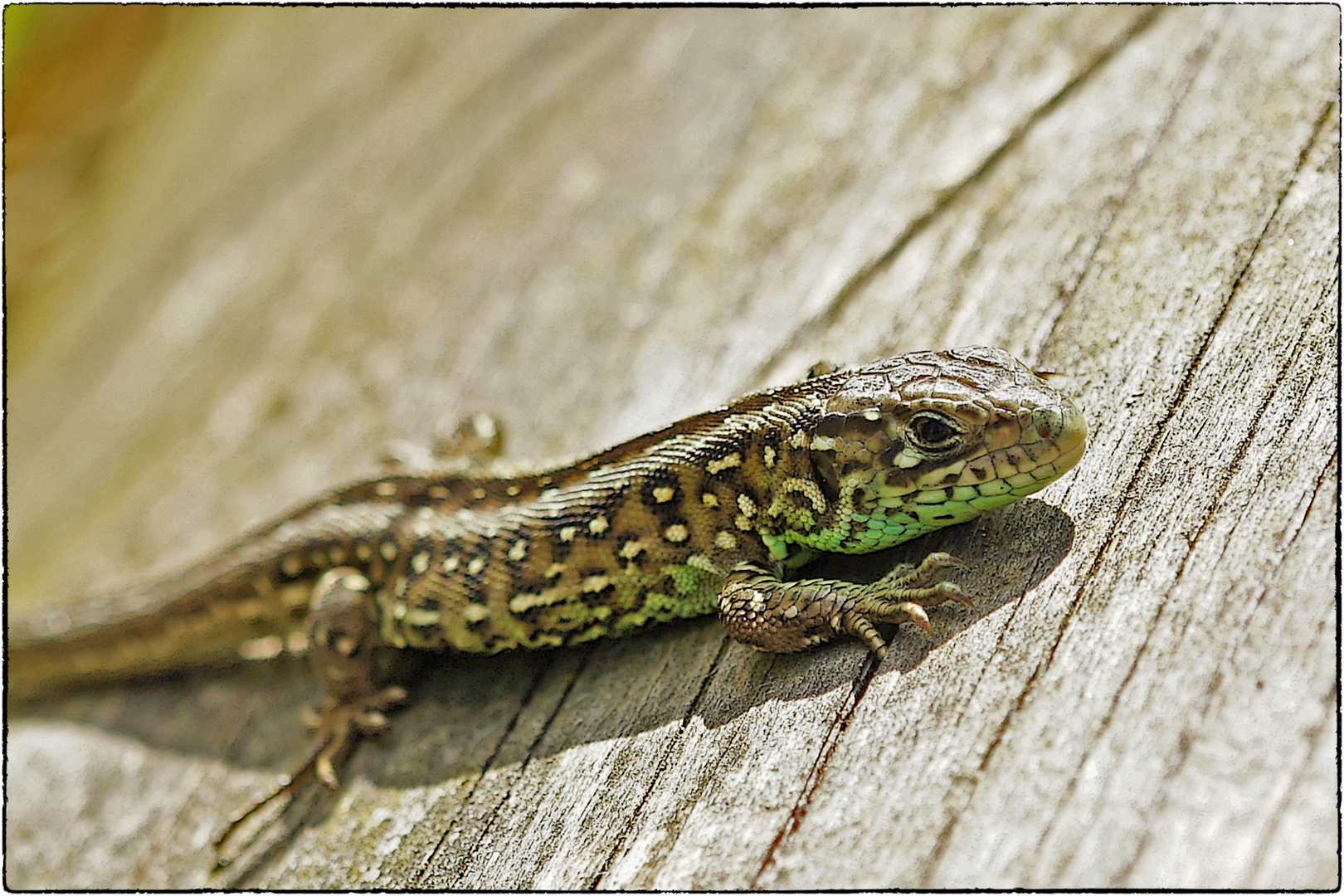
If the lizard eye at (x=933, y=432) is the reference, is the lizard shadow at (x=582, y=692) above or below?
below

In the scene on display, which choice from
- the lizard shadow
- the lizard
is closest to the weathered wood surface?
the lizard shadow

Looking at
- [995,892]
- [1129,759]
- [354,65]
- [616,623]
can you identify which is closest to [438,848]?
[616,623]

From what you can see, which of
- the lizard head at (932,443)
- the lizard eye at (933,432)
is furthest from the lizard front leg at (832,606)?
the lizard eye at (933,432)

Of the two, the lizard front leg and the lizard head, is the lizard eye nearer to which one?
the lizard head

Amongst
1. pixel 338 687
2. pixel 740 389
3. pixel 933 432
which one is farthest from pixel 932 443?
pixel 338 687

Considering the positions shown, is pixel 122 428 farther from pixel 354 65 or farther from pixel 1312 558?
pixel 1312 558

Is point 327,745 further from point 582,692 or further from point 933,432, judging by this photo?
point 933,432

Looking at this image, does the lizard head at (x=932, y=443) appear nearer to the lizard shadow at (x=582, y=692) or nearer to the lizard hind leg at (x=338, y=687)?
the lizard shadow at (x=582, y=692)
